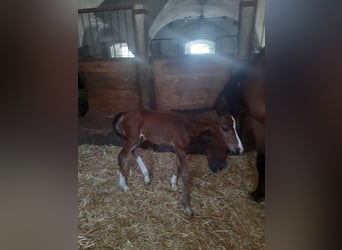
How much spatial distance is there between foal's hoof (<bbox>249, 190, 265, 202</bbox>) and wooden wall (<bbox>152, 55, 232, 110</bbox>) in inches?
8.2

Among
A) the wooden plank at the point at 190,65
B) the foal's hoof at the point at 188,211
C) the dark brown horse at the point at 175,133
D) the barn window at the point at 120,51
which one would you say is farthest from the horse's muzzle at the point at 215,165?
the barn window at the point at 120,51

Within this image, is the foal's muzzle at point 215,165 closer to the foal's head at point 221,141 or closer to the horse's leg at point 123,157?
the foal's head at point 221,141

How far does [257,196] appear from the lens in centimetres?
55

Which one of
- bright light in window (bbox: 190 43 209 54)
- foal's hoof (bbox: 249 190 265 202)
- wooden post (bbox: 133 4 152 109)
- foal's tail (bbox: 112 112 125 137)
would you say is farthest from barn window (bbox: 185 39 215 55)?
foal's hoof (bbox: 249 190 265 202)

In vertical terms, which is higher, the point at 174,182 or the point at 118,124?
the point at 118,124

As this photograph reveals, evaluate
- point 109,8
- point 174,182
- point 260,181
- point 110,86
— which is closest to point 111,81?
point 110,86

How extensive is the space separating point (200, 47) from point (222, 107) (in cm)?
14

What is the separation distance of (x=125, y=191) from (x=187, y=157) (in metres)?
0.17

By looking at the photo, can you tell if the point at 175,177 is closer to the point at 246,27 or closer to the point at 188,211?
the point at 188,211

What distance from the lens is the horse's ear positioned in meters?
0.59

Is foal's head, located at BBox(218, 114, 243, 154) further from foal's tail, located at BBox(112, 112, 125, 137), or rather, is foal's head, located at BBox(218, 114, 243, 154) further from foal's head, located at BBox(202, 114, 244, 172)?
foal's tail, located at BBox(112, 112, 125, 137)

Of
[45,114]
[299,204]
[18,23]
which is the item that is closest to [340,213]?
[299,204]

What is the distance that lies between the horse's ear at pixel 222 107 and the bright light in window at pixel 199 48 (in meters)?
0.11

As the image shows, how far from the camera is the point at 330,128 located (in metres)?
0.50
